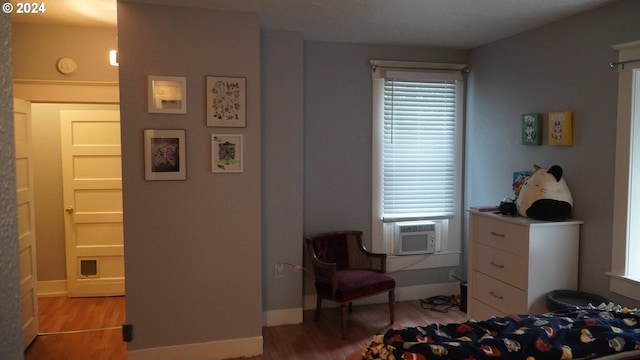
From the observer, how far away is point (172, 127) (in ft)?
10.6

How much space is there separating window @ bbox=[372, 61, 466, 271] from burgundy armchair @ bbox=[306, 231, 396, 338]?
0.96 ft

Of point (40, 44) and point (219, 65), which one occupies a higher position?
point (40, 44)

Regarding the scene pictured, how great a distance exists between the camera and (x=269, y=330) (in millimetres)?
3926

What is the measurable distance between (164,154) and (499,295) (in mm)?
2685

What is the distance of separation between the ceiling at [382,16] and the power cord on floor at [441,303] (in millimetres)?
2601

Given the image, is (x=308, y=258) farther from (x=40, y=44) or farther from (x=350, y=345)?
(x=40, y=44)

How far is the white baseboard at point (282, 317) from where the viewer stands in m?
4.01

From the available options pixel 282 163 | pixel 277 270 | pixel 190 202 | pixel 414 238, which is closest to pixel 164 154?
pixel 190 202

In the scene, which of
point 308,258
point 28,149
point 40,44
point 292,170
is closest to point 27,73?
point 40,44

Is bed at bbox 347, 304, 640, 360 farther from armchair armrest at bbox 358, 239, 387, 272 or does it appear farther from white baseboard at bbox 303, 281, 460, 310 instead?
white baseboard at bbox 303, 281, 460, 310

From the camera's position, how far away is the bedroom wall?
3100 mm

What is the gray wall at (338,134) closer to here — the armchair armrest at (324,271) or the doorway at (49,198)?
the armchair armrest at (324,271)

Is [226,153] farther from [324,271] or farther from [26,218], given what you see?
[26,218]

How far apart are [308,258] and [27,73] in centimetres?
296
